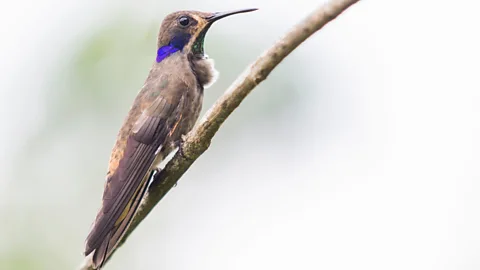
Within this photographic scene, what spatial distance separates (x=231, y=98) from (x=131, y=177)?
4.06 ft

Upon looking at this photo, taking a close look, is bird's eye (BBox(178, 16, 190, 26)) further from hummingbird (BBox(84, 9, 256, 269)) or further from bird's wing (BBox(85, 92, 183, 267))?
bird's wing (BBox(85, 92, 183, 267))

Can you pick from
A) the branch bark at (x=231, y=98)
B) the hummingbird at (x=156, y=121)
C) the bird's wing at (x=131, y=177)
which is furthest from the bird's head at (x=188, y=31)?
the branch bark at (x=231, y=98)

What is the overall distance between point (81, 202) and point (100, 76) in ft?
4.23

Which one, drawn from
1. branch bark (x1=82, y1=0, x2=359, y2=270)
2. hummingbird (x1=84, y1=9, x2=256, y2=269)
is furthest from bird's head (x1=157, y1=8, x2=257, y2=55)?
branch bark (x1=82, y1=0, x2=359, y2=270)

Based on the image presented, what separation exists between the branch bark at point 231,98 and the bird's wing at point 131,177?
0.26 ft

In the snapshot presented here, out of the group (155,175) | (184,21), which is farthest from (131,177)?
(184,21)

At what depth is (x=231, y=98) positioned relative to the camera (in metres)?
3.67

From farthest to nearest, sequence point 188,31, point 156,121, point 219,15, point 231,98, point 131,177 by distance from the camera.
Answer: point 188,31, point 219,15, point 156,121, point 131,177, point 231,98

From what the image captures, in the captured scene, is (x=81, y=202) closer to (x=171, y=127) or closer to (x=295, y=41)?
(x=171, y=127)

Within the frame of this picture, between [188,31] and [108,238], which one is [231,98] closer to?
[108,238]

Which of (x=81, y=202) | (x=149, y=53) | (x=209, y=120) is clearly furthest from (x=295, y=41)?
(x=81, y=202)

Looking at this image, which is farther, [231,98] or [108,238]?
[108,238]

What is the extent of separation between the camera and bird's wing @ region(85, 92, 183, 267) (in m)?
4.33

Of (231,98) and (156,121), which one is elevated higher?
(231,98)
